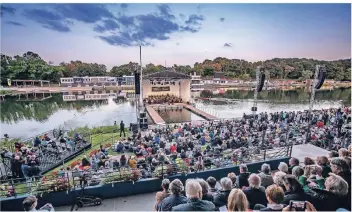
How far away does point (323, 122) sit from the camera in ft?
28.8

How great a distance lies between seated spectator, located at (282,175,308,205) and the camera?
2039 millimetres

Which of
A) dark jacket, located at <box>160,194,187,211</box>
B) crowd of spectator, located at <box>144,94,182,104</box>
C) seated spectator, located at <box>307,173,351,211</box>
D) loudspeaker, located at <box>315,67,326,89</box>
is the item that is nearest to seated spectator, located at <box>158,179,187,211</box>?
dark jacket, located at <box>160,194,187,211</box>

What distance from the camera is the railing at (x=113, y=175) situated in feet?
11.7

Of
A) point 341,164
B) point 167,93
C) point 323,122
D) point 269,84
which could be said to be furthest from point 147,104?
point 269,84

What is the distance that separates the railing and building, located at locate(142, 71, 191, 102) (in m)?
16.6

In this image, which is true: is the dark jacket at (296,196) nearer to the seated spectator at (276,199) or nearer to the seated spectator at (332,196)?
the seated spectator at (332,196)

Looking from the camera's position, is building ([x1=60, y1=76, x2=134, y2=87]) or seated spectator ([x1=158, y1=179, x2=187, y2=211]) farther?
building ([x1=60, y1=76, x2=134, y2=87])

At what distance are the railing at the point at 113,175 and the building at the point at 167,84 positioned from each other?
654 inches

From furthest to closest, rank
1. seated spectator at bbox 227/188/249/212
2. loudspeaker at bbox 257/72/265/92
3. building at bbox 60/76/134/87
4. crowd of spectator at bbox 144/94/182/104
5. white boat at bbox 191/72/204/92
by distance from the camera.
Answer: building at bbox 60/76/134/87, white boat at bbox 191/72/204/92, crowd of spectator at bbox 144/94/182/104, loudspeaker at bbox 257/72/265/92, seated spectator at bbox 227/188/249/212

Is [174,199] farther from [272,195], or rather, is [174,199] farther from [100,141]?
[100,141]

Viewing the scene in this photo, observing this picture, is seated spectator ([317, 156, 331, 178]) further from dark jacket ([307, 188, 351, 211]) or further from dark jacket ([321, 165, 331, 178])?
dark jacket ([307, 188, 351, 211])

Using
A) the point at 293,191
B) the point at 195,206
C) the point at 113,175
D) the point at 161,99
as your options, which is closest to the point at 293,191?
the point at 293,191

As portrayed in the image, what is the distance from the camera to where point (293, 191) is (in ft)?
6.88

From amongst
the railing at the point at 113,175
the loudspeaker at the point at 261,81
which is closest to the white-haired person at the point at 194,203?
the railing at the point at 113,175
